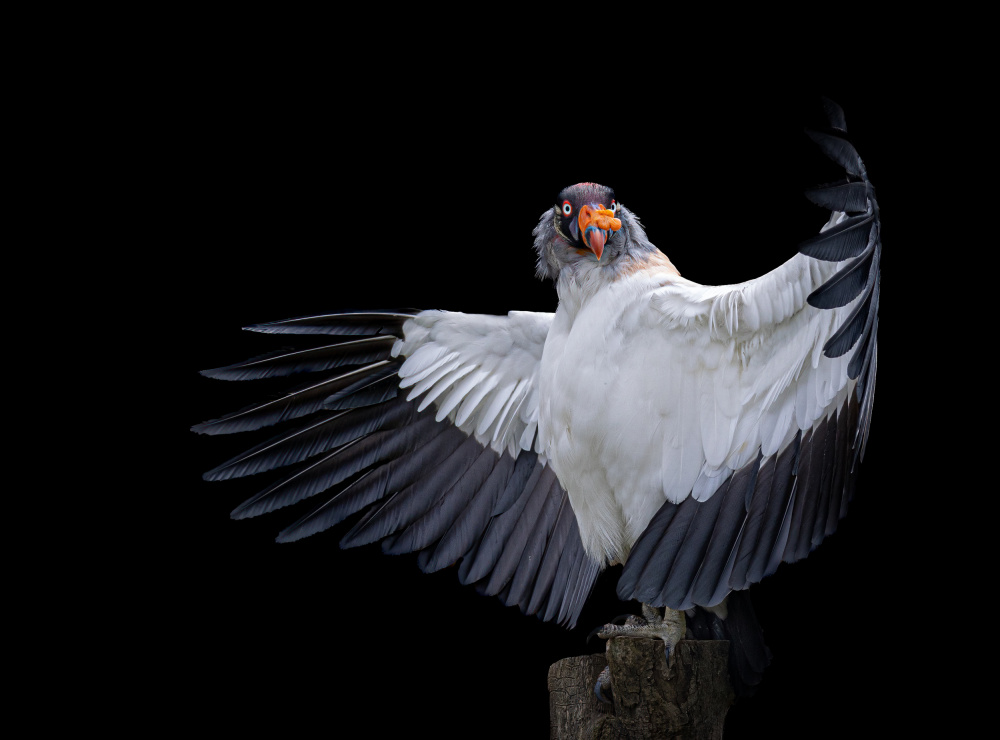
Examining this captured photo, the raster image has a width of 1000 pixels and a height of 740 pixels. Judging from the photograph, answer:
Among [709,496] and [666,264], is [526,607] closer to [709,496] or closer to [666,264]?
[709,496]

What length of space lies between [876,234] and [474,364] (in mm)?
1703

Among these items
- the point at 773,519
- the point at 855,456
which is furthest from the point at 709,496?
the point at 855,456

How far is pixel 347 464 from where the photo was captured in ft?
14.2

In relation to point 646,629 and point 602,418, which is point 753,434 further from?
point 646,629

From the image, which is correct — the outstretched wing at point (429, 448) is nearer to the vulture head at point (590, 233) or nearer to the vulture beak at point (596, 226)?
the vulture head at point (590, 233)

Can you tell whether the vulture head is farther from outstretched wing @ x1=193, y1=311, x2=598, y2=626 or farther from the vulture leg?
the vulture leg

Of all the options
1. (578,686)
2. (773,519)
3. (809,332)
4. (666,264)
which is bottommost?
(578,686)

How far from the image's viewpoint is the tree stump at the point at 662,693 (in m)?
3.48

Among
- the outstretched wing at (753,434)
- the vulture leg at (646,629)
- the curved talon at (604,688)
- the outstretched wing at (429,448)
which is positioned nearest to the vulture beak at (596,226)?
the outstretched wing at (753,434)

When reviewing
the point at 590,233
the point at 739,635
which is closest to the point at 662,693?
the point at 739,635

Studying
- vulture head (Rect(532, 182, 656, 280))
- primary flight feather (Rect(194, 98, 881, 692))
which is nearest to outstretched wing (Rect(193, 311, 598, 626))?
primary flight feather (Rect(194, 98, 881, 692))

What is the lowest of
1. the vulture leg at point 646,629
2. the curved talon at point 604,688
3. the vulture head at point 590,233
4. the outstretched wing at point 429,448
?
the curved talon at point 604,688

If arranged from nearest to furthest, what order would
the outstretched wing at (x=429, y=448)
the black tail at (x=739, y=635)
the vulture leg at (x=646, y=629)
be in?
the vulture leg at (x=646, y=629)
the black tail at (x=739, y=635)
the outstretched wing at (x=429, y=448)

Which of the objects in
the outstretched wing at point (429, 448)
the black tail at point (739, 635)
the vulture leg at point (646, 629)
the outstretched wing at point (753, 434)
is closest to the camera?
the outstretched wing at point (753, 434)
